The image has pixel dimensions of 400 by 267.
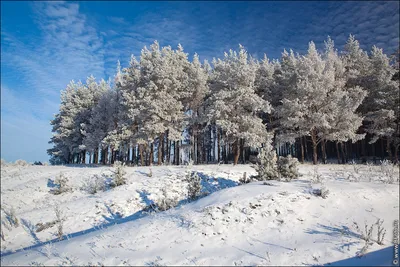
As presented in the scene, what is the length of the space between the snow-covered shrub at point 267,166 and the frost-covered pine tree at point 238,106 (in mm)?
12206

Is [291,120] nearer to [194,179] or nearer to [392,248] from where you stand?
[194,179]

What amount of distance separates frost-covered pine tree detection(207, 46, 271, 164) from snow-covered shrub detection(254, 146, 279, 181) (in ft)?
40.0

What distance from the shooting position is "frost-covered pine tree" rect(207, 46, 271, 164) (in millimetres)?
24828

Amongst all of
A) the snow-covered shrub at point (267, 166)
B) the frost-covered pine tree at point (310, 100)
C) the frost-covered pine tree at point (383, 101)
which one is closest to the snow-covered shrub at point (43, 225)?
the snow-covered shrub at point (267, 166)

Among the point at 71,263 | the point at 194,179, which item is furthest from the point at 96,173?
the point at 71,263

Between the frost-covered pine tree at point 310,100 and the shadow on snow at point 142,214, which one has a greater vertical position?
the frost-covered pine tree at point 310,100

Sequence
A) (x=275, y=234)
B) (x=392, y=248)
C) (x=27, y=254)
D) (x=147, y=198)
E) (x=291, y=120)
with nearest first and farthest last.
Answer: (x=392, y=248) < (x=275, y=234) < (x=27, y=254) < (x=147, y=198) < (x=291, y=120)

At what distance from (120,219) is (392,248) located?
32.4 ft

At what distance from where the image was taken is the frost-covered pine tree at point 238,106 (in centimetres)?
2483

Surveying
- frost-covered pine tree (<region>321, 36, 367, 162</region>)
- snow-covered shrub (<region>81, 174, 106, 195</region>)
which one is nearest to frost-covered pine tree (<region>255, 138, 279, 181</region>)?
snow-covered shrub (<region>81, 174, 106, 195</region>)

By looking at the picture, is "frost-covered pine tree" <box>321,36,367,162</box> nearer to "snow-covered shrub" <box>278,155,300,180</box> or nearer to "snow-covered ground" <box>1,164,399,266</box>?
"snow-covered shrub" <box>278,155,300,180</box>

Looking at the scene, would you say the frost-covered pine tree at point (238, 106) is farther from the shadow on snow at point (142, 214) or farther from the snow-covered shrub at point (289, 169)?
the snow-covered shrub at point (289, 169)

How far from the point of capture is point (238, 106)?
1027 inches

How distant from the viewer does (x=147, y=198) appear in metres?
12.9
